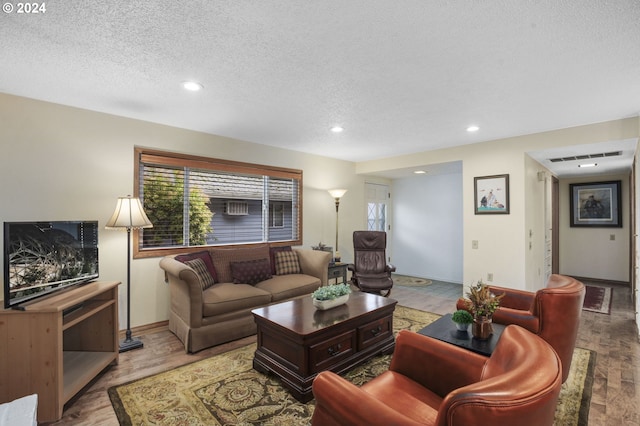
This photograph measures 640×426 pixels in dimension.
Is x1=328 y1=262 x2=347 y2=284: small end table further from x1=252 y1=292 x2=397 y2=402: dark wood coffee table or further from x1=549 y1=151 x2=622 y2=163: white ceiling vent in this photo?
x1=549 y1=151 x2=622 y2=163: white ceiling vent

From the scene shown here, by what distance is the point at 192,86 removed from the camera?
101 inches

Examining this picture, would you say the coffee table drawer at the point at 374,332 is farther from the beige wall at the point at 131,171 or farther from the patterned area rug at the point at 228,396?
the beige wall at the point at 131,171

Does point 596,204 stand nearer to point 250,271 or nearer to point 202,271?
point 250,271

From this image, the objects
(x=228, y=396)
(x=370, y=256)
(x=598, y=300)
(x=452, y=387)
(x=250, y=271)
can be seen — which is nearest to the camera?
(x=452, y=387)

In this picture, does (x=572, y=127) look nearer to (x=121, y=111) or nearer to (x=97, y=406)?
(x=121, y=111)

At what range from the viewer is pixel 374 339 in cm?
274

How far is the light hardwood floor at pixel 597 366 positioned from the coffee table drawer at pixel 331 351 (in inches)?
46.3

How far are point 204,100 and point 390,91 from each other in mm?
1723

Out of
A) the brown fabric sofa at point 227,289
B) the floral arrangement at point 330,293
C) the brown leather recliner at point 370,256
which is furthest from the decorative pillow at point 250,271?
the brown leather recliner at point 370,256

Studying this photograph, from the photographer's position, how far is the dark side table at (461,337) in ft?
6.28

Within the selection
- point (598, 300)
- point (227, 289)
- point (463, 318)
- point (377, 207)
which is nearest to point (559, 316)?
point (463, 318)

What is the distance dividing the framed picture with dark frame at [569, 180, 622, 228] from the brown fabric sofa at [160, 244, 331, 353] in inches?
223

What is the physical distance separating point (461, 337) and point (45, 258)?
9.90 feet

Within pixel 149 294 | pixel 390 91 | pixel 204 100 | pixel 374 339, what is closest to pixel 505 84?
pixel 390 91
